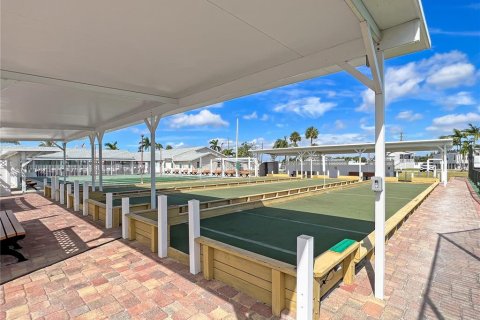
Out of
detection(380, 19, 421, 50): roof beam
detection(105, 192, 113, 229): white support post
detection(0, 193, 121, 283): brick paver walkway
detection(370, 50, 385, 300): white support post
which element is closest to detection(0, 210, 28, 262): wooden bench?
detection(0, 193, 121, 283): brick paver walkway

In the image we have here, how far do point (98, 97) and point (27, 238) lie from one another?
3.38m

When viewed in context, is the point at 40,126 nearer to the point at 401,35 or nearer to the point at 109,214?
the point at 109,214

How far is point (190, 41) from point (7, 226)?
452cm

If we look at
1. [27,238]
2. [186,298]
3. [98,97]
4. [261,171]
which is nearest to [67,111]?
[98,97]

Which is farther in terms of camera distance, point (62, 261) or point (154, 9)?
point (62, 261)

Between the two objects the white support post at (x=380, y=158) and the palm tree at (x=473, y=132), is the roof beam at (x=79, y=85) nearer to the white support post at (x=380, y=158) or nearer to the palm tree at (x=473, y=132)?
the white support post at (x=380, y=158)

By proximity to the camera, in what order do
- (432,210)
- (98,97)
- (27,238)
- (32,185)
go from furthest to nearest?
(32,185) → (432,210) → (98,97) → (27,238)

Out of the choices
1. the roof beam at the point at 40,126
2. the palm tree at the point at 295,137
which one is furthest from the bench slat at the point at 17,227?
the palm tree at the point at 295,137

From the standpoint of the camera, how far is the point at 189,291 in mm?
3184

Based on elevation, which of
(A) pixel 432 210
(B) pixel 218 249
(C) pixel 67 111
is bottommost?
(A) pixel 432 210

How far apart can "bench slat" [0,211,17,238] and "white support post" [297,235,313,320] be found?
4.58 metres

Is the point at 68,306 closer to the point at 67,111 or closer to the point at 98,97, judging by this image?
the point at 98,97

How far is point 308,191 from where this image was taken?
1164 cm

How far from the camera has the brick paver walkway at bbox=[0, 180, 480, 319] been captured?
2748 millimetres
